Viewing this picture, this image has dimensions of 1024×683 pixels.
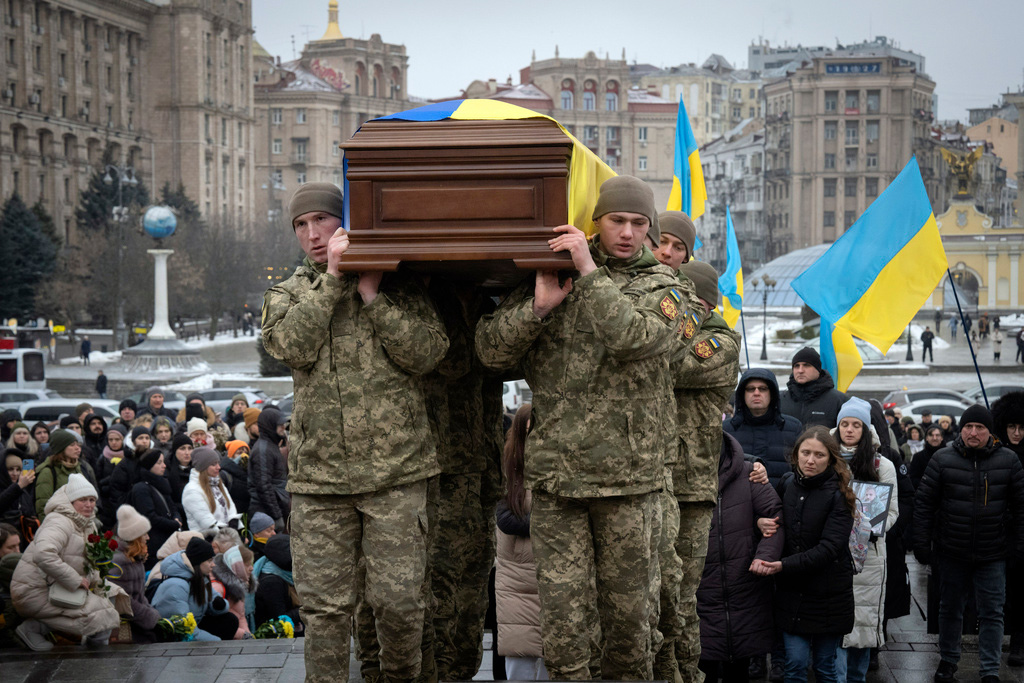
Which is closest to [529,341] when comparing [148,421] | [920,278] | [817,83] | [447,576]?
[447,576]

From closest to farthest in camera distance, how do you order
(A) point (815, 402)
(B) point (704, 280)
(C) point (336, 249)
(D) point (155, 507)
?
(C) point (336, 249) → (B) point (704, 280) → (A) point (815, 402) → (D) point (155, 507)

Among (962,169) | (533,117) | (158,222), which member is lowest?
(533,117)

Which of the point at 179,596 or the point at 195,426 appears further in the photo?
the point at 195,426

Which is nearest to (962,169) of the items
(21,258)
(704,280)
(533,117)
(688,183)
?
(21,258)

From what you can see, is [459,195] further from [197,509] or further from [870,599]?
[197,509]

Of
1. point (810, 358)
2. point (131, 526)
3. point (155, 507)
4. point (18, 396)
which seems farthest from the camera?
point (18, 396)

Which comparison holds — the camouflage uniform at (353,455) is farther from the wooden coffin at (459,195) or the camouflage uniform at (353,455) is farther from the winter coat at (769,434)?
the winter coat at (769,434)

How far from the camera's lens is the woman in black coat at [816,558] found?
5.98m

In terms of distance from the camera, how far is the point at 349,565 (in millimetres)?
4574

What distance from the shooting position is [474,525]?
516cm

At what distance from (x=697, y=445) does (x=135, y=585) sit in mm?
4047

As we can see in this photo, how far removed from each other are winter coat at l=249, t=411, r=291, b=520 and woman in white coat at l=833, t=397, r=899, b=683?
4948mm

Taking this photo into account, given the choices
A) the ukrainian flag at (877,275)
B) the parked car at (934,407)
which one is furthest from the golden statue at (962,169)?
the ukrainian flag at (877,275)

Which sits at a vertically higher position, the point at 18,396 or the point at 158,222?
the point at 158,222
